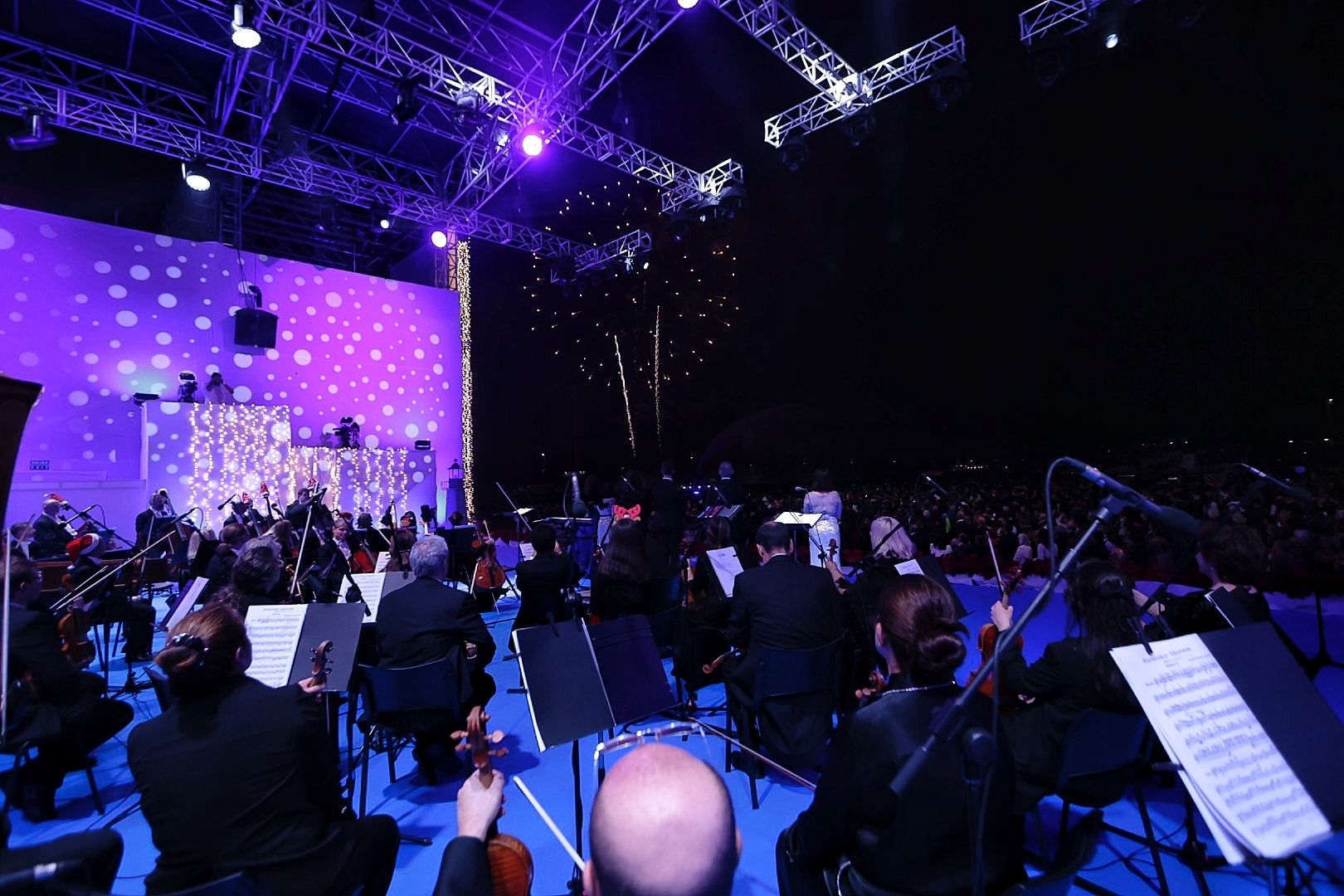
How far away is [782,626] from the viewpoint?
3.46 m

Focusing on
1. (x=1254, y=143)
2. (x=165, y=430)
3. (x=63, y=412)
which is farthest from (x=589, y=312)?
(x=1254, y=143)

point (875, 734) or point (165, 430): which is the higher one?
point (165, 430)

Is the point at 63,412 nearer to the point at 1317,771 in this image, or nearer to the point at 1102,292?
the point at 1317,771

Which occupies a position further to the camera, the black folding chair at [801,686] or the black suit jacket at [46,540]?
the black suit jacket at [46,540]

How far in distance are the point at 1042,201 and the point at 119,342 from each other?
19442 mm

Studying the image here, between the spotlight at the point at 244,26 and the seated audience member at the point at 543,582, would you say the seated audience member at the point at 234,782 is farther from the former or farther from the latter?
the spotlight at the point at 244,26

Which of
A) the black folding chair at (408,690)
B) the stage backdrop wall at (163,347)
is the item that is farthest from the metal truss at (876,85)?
the stage backdrop wall at (163,347)

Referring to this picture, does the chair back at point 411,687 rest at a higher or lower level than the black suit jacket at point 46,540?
lower

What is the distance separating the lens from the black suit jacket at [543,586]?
16.4 feet

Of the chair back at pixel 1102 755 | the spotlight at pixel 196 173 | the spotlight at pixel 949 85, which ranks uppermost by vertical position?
the spotlight at pixel 196 173

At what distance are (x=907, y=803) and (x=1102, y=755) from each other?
144cm

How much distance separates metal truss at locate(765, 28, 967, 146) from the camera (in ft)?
26.5

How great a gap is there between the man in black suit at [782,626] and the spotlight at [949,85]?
7.11 m

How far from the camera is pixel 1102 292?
15008 millimetres
